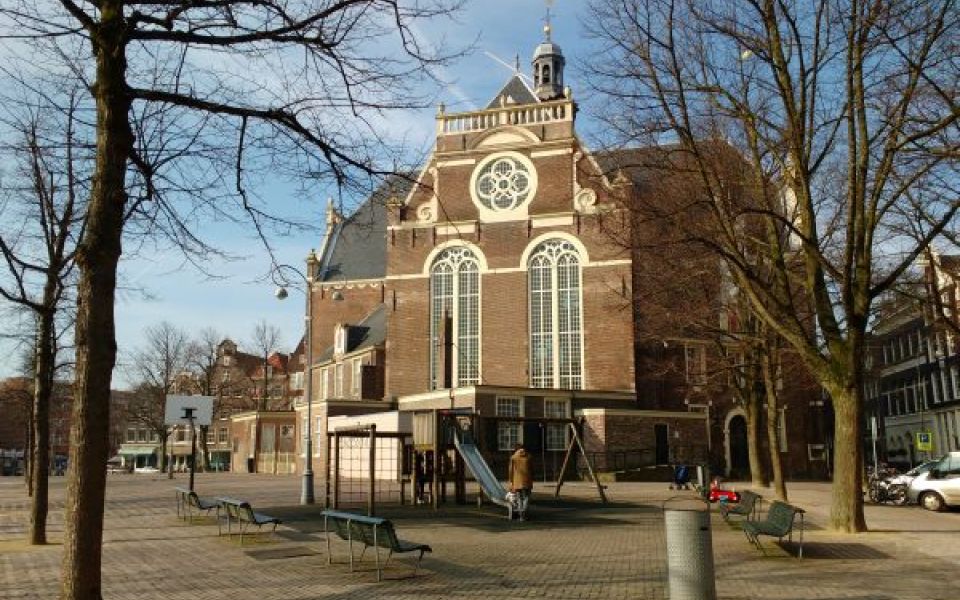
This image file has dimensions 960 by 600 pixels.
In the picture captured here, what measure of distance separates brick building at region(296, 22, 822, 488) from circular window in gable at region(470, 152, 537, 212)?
2.3 inches

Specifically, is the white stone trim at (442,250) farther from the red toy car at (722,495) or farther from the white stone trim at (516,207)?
the red toy car at (722,495)

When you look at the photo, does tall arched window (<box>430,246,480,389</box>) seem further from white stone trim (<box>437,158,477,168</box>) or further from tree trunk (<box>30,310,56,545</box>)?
tree trunk (<box>30,310,56,545</box>)

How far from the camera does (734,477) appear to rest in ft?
140

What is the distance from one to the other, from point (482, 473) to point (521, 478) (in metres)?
2.84

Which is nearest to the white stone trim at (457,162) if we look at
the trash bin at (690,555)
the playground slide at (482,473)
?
the playground slide at (482,473)

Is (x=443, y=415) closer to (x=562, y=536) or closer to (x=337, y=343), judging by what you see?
(x=562, y=536)

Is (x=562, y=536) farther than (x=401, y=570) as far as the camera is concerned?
Yes

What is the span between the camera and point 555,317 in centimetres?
4256

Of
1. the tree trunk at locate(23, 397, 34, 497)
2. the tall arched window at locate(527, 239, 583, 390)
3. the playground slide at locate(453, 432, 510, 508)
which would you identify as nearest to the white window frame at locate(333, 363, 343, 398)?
the tall arched window at locate(527, 239, 583, 390)

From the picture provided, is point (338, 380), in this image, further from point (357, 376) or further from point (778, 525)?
point (778, 525)

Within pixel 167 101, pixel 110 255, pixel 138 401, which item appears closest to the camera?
pixel 110 255

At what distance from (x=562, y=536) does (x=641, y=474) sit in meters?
23.3

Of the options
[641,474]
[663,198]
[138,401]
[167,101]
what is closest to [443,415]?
[663,198]

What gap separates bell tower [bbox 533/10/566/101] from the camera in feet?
167
